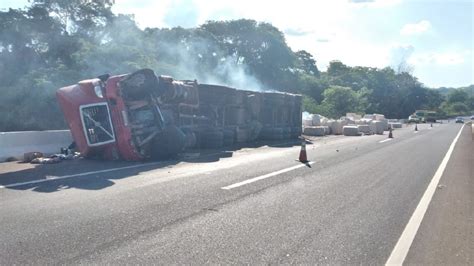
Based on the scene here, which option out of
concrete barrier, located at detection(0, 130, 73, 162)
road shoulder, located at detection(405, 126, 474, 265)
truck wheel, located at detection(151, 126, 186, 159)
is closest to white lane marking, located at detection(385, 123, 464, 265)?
road shoulder, located at detection(405, 126, 474, 265)

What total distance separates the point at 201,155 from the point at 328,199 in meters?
7.67

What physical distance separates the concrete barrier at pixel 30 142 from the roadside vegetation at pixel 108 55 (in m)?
11.0

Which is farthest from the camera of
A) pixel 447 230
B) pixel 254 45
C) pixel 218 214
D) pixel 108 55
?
pixel 254 45

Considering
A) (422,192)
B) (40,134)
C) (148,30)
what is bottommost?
(422,192)

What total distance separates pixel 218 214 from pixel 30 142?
9389 mm

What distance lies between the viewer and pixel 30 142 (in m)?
14.0

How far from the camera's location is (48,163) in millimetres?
12289

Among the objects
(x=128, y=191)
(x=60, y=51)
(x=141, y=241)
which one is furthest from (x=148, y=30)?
(x=141, y=241)

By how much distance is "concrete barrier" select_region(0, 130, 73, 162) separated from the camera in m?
13.2

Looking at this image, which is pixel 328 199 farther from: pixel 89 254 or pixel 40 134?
pixel 40 134

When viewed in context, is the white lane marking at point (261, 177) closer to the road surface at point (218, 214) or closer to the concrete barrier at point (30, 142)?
the road surface at point (218, 214)

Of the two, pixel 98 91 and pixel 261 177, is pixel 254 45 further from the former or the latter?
pixel 261 177

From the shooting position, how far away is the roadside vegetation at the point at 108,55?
26.2 meters

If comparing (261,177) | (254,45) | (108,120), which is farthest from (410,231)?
(254,45)
